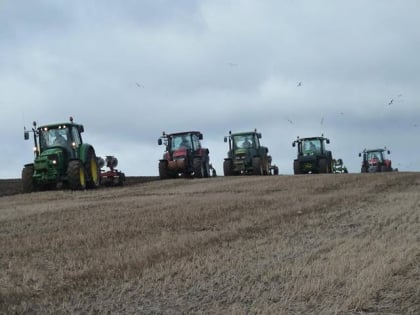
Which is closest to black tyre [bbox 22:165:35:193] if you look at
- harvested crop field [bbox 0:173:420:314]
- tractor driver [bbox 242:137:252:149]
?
Answer: harvested crop field [bbox 0:173:420:314]

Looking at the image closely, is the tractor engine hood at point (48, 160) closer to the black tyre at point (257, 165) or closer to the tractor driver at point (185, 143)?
the tractor driver at point (185, 143)

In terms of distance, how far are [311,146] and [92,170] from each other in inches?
508

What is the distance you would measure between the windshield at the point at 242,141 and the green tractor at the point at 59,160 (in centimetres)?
993

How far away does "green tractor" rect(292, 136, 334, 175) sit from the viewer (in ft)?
91.6

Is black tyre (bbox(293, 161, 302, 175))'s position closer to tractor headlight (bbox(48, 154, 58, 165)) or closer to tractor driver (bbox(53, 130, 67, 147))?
tractor driver (bbox(53, 130, 67, 147))

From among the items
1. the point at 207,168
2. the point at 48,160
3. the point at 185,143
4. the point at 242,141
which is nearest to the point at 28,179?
the point at 48,160

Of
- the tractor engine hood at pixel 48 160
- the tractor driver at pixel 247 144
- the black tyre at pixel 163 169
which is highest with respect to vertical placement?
the tractor driver at pixel 247 144

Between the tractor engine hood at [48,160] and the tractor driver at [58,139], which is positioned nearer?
the tractor engine hood at [48,160]

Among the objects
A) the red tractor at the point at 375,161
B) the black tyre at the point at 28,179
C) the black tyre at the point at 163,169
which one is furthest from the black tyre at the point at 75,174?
the red tractor at the point at 375,161

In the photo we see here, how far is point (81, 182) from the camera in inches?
689

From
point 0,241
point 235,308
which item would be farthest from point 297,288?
point 0,241

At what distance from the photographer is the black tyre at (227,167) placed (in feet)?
87.2

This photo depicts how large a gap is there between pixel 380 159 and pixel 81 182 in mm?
19583

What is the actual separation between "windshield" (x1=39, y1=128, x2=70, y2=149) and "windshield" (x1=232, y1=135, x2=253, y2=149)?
35.3 ft
